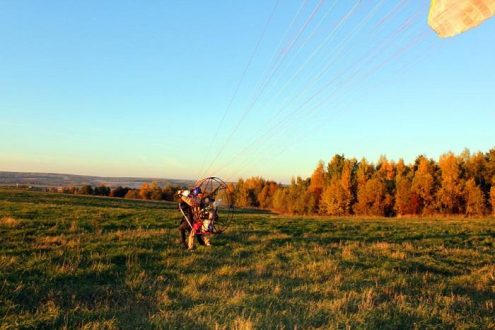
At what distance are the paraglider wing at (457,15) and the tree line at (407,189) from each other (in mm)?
57129

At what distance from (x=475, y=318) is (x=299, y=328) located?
11.2 ft

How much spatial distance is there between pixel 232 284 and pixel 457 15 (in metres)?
6.88

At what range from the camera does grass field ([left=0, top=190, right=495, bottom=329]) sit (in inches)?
229

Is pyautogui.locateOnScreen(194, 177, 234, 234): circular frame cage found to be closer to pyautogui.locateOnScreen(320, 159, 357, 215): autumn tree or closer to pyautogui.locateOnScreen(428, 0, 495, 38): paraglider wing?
pyautogui.locateOnScreen(428, 0, 495, 38): paraglider wing

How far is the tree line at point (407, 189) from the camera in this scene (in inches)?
2158

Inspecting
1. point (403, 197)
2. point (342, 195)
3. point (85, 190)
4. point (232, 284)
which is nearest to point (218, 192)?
point (232, 284)

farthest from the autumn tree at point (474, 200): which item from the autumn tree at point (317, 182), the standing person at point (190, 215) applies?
the standing person at point (190, 215)

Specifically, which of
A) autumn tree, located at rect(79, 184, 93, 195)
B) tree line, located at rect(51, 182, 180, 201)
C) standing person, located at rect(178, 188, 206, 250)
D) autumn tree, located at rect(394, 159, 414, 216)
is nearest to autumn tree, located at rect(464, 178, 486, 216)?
autumn tree, located at rect(394, 159, 414, 216)

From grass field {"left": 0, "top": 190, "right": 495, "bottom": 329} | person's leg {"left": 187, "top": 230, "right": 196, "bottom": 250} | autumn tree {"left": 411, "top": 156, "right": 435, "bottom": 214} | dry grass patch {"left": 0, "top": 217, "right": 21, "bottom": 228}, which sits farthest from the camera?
autumn tree {"left": 411, "top": 156, "right": 435, "bottom": 214}

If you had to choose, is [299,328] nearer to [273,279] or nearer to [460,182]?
[273,279]

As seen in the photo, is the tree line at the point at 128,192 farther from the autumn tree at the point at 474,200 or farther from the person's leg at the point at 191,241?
the person's leg at the point at 191,241

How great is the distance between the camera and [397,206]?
60.8 meters

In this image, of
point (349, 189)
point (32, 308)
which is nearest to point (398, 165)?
point (349, 189)

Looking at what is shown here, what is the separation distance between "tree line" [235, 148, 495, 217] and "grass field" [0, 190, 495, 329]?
47.1 m
